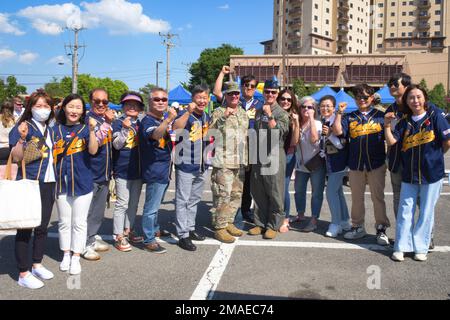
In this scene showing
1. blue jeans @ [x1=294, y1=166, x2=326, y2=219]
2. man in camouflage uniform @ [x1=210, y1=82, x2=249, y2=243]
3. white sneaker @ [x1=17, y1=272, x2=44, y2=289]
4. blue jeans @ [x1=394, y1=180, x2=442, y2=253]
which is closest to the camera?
white sneaker @ [x1=17, y1=272, x2=44, y2=289]

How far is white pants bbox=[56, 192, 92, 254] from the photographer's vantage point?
4043 mm

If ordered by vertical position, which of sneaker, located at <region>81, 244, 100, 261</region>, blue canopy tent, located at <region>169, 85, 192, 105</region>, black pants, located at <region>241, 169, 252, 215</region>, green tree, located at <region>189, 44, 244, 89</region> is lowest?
sneaker, located at <region>81, 244, 100, 261</region>

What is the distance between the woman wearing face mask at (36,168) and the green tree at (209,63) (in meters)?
59.5

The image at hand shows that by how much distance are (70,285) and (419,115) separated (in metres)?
4.27

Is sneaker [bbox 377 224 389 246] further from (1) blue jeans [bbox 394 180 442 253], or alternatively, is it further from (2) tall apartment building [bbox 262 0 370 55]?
(2) tall apartment building [bbox 262 0 370 55]

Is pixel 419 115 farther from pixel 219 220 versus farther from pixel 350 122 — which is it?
pixel 219 220

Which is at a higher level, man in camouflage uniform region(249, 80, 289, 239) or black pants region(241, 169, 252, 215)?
man in camouflage uniform region(249, 80, 289, 239)

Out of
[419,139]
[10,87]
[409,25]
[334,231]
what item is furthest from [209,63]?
[419,139]

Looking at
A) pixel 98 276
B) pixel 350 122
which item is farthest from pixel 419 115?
pixel 98 276

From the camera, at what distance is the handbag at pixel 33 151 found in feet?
12.2

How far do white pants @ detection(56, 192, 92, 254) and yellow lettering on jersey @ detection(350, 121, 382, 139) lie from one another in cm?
344

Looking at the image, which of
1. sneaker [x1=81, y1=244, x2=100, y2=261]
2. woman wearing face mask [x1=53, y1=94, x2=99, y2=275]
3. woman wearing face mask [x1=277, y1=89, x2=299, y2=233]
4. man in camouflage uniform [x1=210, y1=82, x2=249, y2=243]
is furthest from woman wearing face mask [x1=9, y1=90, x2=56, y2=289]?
woman wearing face mask [x1=277, y1=89, x2=299, y2=233]
